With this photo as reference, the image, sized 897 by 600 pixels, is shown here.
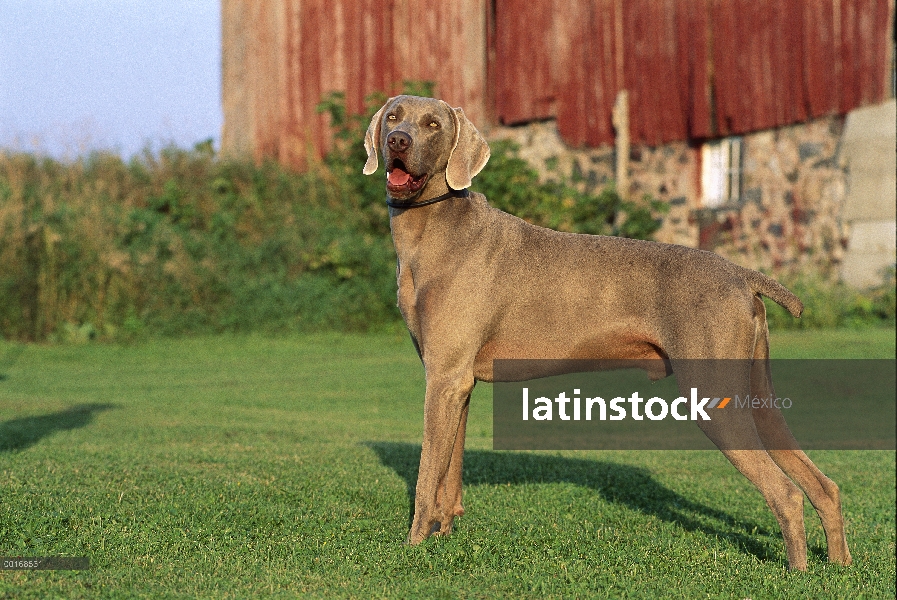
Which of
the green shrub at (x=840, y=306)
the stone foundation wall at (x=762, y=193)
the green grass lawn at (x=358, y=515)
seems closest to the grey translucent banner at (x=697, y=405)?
the green grass lawn at (x=358, y=515)

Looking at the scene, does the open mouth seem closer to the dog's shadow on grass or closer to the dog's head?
the dog's head

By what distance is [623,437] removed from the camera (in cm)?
1007

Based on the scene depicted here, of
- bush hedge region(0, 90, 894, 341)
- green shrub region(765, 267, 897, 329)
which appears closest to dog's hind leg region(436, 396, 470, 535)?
bush hedge region(0, 90, 894, 341)

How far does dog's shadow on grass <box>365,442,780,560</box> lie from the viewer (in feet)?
19.5

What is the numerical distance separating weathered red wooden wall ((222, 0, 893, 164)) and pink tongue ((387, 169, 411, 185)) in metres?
12.7

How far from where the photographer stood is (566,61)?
63.4 ft

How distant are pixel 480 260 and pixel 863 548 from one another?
8.98ft

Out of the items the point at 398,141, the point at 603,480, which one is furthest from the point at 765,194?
the point at 398,141

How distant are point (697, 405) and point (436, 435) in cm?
124

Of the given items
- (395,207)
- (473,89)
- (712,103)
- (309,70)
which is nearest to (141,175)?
(309,70)

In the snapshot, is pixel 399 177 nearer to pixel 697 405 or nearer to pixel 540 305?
pixel 540 305

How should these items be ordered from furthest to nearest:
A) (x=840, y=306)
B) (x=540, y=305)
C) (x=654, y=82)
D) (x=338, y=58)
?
(x=338, y=58)
(x=654, y=82)
(x=840, y=306)
(x=540, y=305)

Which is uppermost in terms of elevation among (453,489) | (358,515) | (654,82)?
(654,82)

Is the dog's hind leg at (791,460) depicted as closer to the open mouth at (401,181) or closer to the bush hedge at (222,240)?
the open mouth at (401,181)
